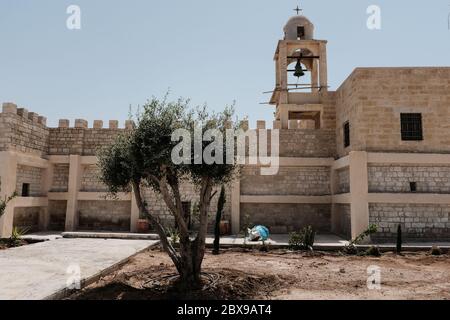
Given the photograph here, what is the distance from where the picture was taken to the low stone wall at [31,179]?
16.9 metres

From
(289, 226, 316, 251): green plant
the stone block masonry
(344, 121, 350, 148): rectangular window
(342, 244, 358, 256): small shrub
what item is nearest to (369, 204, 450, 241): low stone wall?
the stone block masonry

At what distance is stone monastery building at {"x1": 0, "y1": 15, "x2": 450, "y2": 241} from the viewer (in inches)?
595

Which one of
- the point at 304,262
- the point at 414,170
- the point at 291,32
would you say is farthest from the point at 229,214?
the point at 291,32

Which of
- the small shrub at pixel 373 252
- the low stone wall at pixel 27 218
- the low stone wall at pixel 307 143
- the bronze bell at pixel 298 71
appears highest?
the bronze bell at pixel 298 71

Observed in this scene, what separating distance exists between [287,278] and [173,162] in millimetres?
4428

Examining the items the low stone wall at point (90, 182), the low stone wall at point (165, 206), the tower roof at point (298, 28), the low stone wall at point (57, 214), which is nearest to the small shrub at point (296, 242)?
the low stone wall at point (165, 206)

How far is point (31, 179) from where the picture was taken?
18.0m

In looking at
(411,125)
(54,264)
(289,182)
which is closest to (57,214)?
(54,264)

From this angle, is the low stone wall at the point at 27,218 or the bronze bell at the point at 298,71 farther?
the bronze bell at the point at 298,71

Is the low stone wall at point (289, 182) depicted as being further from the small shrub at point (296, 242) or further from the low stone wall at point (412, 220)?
the small shrub at point (296, 242)

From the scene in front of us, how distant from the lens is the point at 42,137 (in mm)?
18859

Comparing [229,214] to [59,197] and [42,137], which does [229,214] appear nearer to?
[59,197]

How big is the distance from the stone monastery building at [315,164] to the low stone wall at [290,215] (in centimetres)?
6

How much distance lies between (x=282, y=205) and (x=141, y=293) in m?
12.5
